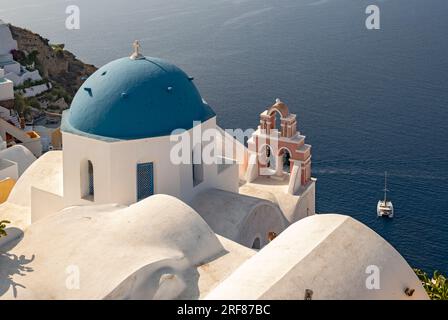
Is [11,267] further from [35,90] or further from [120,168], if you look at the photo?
[35,90]

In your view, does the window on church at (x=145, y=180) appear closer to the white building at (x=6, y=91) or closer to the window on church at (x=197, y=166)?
the window on church at (x=197, y=166)

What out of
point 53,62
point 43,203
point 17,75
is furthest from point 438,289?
point 53,62

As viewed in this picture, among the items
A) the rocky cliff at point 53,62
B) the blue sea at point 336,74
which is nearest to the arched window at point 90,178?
the blue sea at point 336,74

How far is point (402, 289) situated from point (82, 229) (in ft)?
26.0

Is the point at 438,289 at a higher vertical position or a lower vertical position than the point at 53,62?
lower

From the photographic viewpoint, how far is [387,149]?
52312 millimetres

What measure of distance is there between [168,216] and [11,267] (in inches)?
157

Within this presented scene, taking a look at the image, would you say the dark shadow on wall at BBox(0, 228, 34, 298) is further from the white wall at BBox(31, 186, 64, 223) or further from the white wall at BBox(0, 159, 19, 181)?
the white wall at BBox(0, 159, 19, 181)

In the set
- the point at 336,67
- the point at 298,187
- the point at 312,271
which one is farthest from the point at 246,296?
the point at 336,67

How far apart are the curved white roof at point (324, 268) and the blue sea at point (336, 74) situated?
2503 cm

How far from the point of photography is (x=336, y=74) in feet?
233

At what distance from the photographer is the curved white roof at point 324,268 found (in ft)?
42.5

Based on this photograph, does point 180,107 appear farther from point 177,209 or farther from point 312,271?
point 312,271

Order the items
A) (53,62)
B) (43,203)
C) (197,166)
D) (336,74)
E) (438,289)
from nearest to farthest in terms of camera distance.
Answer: (438,289), (197,166), (43,203), (53,62), (336,74)
